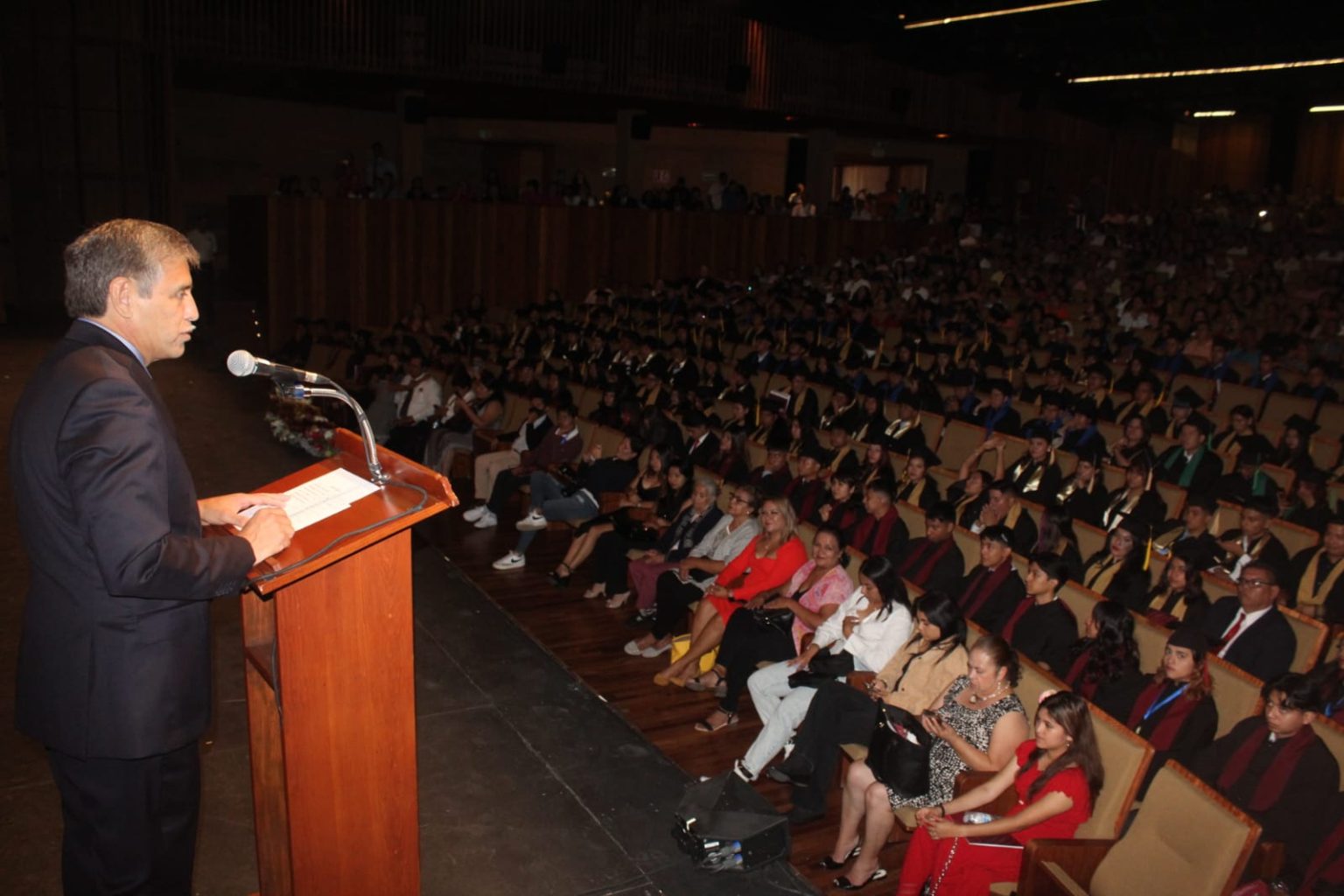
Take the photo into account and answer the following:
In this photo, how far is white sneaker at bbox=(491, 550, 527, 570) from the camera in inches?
244

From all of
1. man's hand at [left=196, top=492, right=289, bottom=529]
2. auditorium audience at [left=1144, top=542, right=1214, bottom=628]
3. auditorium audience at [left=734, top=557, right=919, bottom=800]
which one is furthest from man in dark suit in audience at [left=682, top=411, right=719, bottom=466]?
man's hand at [left=196, top=492, right=289, bottom=529]

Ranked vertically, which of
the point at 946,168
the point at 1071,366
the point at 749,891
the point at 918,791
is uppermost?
the point at 946,168

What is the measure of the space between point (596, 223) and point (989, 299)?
545cm

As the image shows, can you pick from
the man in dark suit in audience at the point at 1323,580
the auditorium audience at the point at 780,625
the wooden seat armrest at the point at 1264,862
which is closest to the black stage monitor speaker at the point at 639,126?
the auditorium audience at the point at 780,625

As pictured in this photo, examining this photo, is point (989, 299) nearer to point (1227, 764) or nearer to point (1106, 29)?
point (1106, 29)

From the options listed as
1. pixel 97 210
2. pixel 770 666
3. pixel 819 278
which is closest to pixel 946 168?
pixel 819 278

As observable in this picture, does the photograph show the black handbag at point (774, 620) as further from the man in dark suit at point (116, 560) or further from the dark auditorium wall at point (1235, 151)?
the dark auditorium wall at point (1235, 151)

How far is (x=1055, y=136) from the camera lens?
19.6m

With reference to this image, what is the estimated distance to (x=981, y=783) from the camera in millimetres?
3406

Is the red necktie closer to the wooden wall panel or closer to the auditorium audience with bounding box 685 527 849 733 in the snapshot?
the auditorium audience with bounding box 685 527 849 733

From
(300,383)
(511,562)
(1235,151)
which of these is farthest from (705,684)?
(1235,151)

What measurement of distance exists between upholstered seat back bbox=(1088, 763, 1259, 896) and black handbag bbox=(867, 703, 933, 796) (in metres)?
0.61

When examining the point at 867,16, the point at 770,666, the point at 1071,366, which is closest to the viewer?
the point at 770,666

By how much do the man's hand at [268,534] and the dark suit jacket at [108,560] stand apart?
0.11ft
